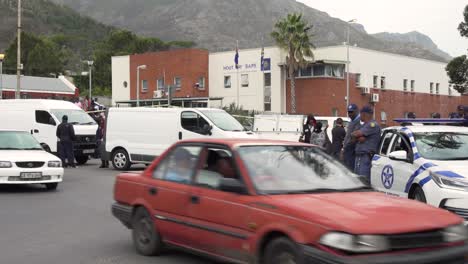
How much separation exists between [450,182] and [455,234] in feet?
10.9

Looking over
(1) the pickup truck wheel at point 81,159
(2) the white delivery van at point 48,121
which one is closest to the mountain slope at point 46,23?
(2) the white delivery van at point 48,121

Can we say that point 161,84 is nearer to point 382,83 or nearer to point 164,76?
point 164,76

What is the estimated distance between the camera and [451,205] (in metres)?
8.38

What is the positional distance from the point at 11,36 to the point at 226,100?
13428cm

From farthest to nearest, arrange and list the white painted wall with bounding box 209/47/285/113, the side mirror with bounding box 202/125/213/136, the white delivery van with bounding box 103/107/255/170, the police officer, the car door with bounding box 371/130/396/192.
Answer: the white painted wall with bounding box 209/47/285/113, the white delivery van with bounding box 103/107/255/170, the side mirror with bounding box 202/125/213/136, the police officer, the car door with bounding box 371/130/396/192

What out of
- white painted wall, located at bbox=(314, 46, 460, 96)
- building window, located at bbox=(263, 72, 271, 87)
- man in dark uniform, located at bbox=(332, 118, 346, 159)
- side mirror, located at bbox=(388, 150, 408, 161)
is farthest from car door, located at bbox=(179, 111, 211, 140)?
building window, located at bbox=(263, 72, 271, 87)

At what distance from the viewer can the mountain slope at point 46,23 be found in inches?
6890

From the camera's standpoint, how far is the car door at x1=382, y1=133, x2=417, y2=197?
31.1 ft

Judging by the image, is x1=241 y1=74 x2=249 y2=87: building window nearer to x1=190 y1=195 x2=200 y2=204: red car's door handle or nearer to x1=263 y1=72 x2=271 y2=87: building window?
x1=263 y1=72 x2=271 y2=87: building window

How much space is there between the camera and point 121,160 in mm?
20281

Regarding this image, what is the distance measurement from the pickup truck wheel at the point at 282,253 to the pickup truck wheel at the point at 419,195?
412 centimetres

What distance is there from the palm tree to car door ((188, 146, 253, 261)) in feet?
147

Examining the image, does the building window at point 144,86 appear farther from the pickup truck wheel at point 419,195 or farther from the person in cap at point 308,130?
the pickup truck wheel at point 419,195

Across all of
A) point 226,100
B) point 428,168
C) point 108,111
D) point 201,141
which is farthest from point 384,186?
point 226,100
